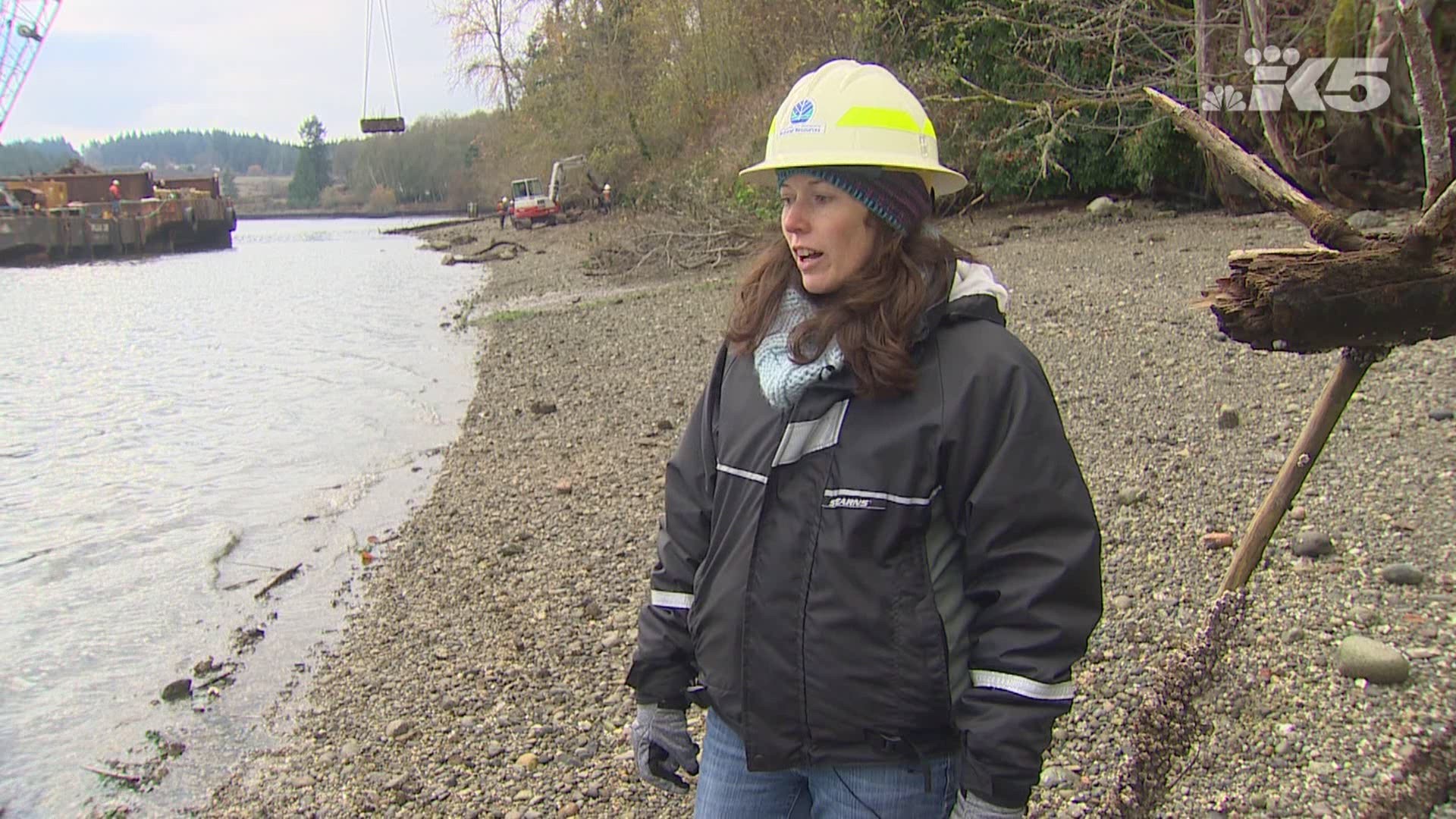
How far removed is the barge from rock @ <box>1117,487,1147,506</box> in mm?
55939

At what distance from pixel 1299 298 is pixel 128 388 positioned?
19.5 metres

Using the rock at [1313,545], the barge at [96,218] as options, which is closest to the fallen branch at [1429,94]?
the rock at [1313,545]

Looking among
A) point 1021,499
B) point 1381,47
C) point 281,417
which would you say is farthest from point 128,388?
point 1021,499

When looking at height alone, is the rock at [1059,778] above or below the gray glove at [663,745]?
below

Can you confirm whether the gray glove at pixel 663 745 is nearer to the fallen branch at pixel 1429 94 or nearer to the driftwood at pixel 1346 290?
the driftwood at pixel 1346 290

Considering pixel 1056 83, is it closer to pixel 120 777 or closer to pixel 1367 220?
pixel 1367 220

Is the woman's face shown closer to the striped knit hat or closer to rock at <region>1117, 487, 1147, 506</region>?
the striped knit hat

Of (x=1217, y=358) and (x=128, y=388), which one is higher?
(x=1217, y=358)

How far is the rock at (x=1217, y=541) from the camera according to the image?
5.36m

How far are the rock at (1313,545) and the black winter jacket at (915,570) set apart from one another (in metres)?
3.77

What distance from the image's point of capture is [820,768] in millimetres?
2012

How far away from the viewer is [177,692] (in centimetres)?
628

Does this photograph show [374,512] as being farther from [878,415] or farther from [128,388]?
[128,388]

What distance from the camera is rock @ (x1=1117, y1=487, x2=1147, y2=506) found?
240 inches
